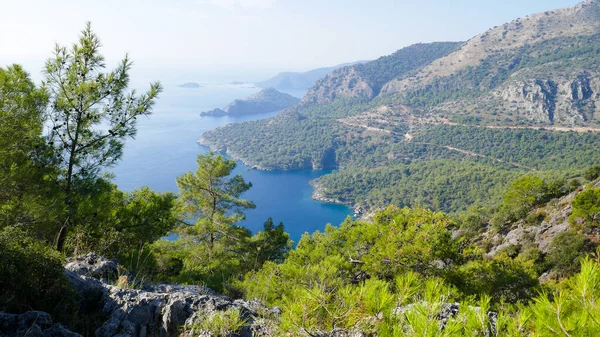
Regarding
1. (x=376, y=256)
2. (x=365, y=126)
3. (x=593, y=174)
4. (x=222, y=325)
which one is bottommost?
(x=365, y=126)

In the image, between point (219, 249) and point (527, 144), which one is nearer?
point (219, 249)

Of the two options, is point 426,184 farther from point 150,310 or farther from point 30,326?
point 30,326

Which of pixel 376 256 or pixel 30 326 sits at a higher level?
pixel 30 326

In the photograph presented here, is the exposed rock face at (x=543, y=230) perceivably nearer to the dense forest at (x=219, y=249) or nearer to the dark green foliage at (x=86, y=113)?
the dense forest at (x=219, y=249)

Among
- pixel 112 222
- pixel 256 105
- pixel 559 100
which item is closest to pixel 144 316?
pixel 112 222

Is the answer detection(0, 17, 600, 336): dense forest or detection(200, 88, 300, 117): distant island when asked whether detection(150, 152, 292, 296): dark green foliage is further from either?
detection(200, 88, 300, 117): distant island

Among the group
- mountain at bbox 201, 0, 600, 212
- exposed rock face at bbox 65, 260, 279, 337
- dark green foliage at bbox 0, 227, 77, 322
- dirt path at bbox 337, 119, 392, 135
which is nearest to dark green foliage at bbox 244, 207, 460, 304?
exposed rock face at bbox 65, 260, 279, 337

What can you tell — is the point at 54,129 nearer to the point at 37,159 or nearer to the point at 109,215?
the point at 37,159

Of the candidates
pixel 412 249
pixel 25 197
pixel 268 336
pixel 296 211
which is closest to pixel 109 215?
pixel 25 197
